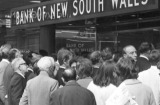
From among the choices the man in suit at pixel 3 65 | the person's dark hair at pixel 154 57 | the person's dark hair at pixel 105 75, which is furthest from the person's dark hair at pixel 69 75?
the man in suit at pixel 3 65

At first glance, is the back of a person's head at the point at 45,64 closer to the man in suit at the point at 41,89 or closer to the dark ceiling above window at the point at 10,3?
the man in suit at the point at 41,89

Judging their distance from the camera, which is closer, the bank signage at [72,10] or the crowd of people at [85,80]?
the crowd of people at [85,80]

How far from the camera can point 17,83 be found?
8336 millimetres

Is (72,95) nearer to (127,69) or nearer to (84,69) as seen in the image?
(127,69)

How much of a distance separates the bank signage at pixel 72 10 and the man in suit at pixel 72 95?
3622 millimetres

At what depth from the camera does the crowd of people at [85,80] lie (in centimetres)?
586

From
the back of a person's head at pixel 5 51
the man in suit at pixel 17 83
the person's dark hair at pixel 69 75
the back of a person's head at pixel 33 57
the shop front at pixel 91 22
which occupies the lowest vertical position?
the man in suit at pixel 17 83

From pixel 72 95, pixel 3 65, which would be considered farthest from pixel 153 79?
pixel 3 65

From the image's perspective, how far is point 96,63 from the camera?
319 inches

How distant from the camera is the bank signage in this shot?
982cm

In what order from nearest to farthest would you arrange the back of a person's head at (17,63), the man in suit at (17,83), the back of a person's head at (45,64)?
the back of a person's head at (45,64), the man in suit at (17,83), the back of a person's head at (17,63)

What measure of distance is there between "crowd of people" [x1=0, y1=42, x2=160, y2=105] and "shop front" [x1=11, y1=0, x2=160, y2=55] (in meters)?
2.04

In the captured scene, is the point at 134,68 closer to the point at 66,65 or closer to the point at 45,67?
the point at 45,67

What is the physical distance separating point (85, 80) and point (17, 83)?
1.83 m
